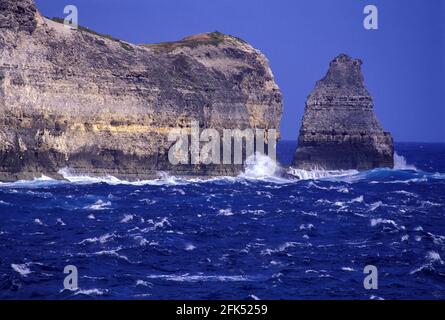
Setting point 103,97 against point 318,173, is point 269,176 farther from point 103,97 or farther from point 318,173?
point 103,97

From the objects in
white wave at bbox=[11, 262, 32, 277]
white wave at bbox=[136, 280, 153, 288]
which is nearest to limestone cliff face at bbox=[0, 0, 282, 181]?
white wave at bbox=[11, 262, 32, 277]

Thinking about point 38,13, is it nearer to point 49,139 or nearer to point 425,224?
point 49,139

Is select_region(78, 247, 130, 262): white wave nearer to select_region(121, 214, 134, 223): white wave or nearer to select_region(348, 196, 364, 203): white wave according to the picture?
select_region(121, 214, 134, 223): white wave

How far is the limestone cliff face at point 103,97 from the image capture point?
71188 millimetres

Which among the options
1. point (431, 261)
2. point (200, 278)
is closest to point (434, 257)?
point (431, 261)

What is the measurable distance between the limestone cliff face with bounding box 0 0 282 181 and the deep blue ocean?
2481 millimetres

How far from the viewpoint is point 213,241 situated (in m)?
44.9

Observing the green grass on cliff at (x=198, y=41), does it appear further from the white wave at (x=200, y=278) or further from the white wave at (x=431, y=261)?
the white wave at (x=200, y=278)

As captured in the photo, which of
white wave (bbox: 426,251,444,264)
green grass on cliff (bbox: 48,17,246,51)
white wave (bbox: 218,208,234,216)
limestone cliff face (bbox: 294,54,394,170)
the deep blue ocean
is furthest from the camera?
limestone cliff face (bbox: 294,54,394,170)

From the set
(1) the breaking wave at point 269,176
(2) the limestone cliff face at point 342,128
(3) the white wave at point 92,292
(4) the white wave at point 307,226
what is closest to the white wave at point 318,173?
(1) the breaking wave at point 269,176

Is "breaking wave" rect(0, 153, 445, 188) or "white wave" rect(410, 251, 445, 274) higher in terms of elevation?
"breaking wave" rect(0, 153, 445, 188)

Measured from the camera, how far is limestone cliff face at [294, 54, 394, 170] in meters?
105

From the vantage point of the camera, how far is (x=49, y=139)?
72.4m
